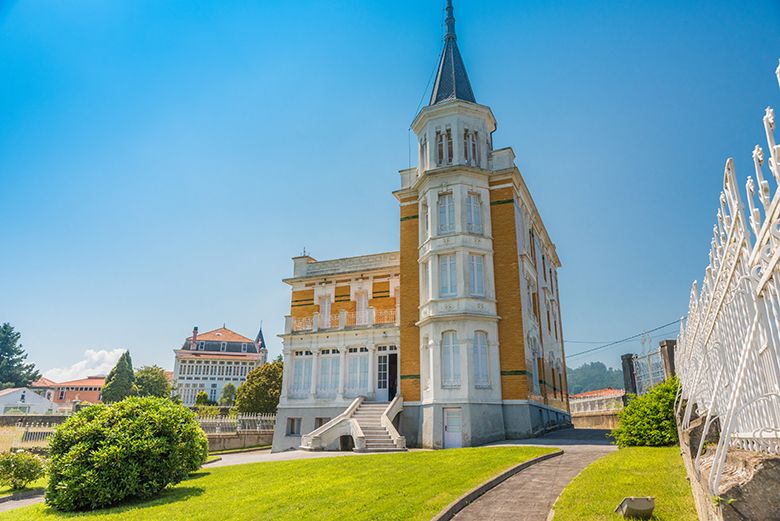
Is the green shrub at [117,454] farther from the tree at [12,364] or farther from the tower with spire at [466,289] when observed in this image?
the tree at [12,364]

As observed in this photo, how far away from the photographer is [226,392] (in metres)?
85.7

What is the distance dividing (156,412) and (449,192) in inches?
681

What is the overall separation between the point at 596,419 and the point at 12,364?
101 m

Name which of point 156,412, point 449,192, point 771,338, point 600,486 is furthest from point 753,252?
point 449,192

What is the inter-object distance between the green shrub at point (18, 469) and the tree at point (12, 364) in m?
91.7

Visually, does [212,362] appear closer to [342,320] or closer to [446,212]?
[342,320]

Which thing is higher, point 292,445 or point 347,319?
point 347,319

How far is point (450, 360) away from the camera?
2356cm

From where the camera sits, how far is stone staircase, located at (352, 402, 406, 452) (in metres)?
21.1

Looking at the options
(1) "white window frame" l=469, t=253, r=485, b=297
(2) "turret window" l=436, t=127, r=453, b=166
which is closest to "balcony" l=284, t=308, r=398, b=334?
(1) "white window frame" l=469, t=253, r=485, b=297

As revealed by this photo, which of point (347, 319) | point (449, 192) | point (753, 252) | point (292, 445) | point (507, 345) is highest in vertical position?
point (449, 192)

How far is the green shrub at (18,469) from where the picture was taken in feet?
51.3

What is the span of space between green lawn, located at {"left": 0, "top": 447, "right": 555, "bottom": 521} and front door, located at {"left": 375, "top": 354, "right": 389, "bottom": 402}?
12.7 metres

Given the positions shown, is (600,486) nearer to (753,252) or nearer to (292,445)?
(753,252)
